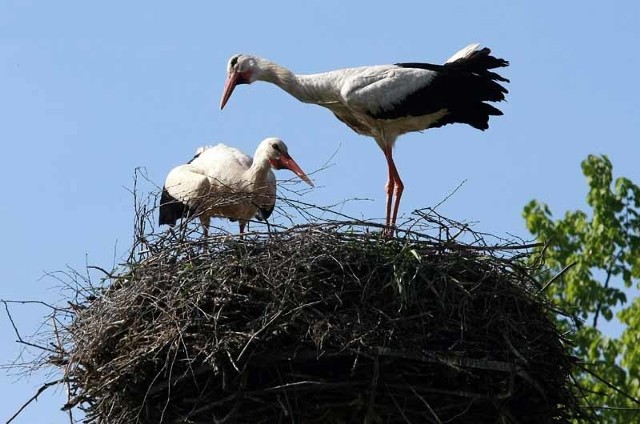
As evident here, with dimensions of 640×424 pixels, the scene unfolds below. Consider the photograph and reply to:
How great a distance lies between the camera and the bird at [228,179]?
43.0ft

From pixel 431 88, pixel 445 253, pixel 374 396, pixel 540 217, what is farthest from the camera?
pixel 540 217

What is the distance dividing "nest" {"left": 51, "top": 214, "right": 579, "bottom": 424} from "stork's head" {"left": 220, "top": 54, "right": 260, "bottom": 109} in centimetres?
346

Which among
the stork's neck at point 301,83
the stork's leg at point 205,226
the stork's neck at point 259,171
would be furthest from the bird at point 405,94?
the stork's leg at point 205,226

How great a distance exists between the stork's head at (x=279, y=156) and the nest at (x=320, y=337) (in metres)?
2.86

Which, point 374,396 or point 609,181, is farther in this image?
point 609,181

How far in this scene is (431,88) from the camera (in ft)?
43.0

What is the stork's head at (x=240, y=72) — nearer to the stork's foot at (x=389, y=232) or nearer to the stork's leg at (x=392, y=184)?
the stork's leg at (x=392, y=184)

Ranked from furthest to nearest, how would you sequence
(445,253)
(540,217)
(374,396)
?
(540,217) < (445,253) < (374,396)

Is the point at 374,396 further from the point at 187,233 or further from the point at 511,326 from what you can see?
the point at 187,233

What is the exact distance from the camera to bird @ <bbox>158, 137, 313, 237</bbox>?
13109 mm

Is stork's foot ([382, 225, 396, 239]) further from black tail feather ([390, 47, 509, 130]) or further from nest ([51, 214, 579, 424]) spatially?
black tail feather ([390, 47, 509, 130])

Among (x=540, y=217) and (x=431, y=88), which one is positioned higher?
(x=540, y=217)

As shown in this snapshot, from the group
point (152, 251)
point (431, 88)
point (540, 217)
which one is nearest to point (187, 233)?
point (152, 251)

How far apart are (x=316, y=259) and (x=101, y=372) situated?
1331mm
